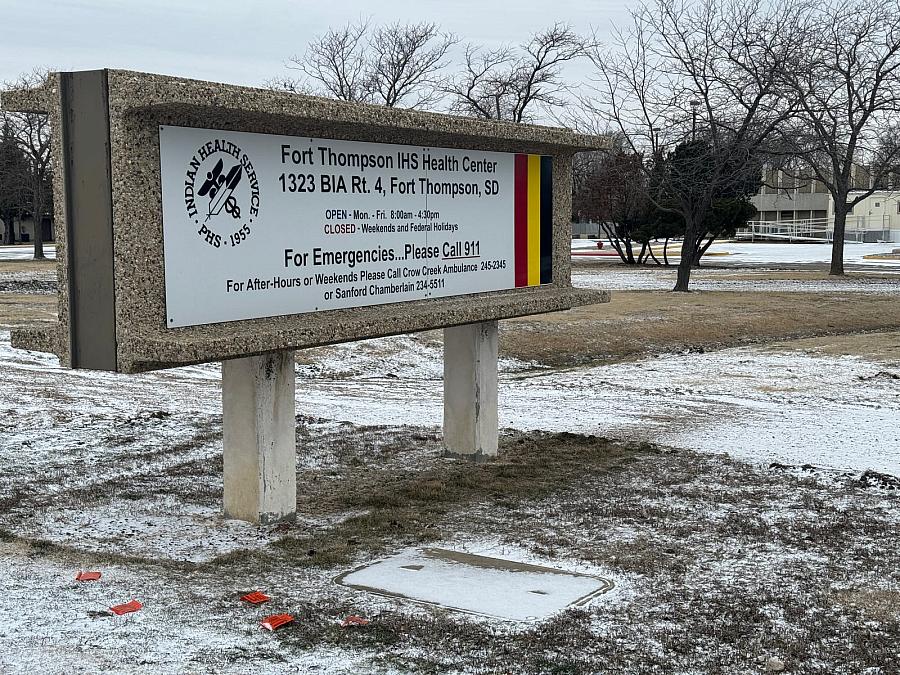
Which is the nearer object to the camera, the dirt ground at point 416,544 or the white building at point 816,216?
the dirt ground at point 416,544

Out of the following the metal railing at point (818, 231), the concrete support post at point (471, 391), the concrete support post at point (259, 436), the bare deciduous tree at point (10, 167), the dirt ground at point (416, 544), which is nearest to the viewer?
the dirt ground at point (416, 544)

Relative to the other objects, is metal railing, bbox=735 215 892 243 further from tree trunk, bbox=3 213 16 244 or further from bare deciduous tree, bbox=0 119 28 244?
tree trunk, bbox=3 213 16 244

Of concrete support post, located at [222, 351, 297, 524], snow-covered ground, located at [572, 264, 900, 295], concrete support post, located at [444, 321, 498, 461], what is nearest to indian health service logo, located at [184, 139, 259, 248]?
concrete support post, located at [222, 351, 297, 524]

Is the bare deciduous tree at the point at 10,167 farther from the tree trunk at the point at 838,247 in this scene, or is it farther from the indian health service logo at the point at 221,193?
the indian health service logo at the point at 221,193

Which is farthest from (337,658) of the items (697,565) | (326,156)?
(326,156)

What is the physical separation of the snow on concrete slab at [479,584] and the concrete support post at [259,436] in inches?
36.3

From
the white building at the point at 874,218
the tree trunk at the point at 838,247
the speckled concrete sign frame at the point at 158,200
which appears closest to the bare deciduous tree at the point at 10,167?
the tree trunk at the point at 838,247

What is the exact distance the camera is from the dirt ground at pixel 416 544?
4.15 meters

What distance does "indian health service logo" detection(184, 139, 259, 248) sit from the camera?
5.20 meters

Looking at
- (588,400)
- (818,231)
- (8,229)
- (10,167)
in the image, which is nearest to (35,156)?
(10,167)

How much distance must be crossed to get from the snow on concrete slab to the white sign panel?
146 centimetres

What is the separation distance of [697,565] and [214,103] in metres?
3.18

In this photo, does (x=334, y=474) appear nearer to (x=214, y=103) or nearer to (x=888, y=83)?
(x=214, y=103)

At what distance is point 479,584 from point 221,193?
225cm
